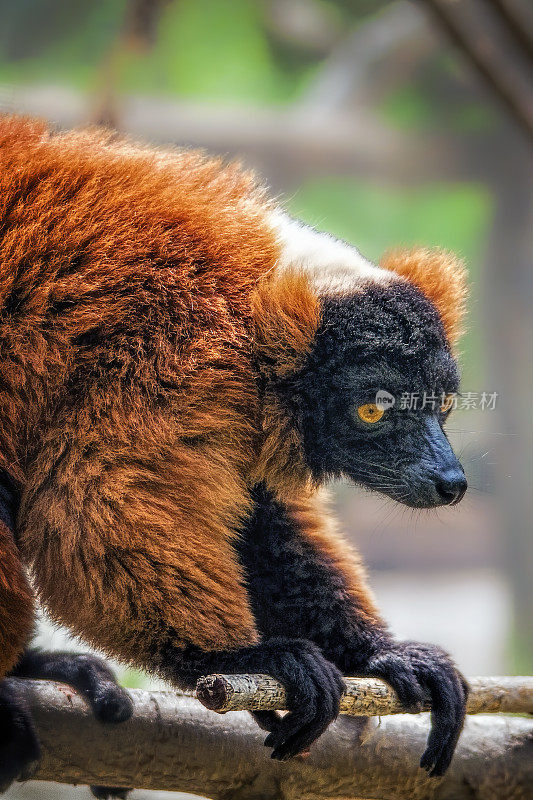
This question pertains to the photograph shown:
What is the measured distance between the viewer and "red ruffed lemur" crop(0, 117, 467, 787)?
1153 millimetres

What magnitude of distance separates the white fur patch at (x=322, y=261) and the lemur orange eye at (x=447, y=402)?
0.21 m

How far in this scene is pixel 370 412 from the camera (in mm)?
1265

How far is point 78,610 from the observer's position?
3.85 ft

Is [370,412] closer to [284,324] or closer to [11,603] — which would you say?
[284,324]

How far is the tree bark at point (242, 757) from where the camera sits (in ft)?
4.24

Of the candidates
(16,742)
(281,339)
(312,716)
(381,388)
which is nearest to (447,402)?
(381,388)

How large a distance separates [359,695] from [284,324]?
541 mm

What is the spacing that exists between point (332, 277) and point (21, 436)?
1.78 ft

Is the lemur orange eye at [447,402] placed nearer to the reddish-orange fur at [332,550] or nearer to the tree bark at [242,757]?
the reddish-orange fur at [332,550]

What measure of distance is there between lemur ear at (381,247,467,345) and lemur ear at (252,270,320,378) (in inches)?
8.9

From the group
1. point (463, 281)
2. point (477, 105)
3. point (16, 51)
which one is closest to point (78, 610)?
point (463, 281)

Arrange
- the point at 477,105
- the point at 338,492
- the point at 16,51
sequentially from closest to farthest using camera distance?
1. the point at 338,492
2. the point at 16,51
3. the point at 477,105

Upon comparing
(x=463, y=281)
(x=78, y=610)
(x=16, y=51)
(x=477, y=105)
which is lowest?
(x=78, y=610)

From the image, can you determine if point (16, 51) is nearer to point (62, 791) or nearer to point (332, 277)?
point (332, 277)
